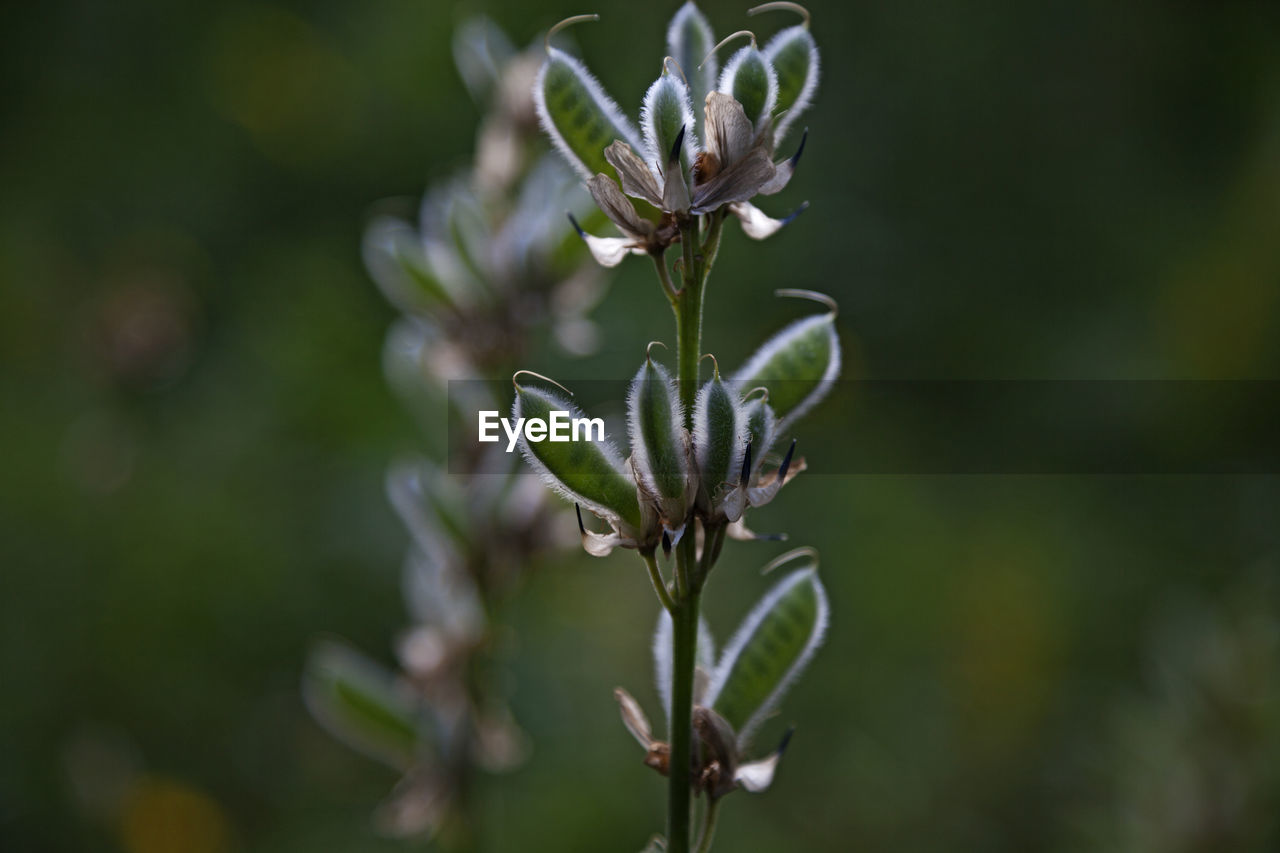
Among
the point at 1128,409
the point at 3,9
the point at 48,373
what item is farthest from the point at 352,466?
the point at 3,9

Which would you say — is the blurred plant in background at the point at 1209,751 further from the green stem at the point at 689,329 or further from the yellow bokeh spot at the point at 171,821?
the yellow bokeh spot at the point at 171,821

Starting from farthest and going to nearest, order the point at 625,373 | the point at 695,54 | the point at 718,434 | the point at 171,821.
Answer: the point at 625,373
the point at 171,821
the point at 695,54
the point at 718,434

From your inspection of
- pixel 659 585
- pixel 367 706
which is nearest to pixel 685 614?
pixel 659 585

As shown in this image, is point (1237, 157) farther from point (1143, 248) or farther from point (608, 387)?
point (608, 387)

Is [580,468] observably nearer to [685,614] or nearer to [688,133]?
[685,614]

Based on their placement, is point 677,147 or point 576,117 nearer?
point 677,147

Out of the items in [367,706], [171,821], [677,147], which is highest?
[677,147]

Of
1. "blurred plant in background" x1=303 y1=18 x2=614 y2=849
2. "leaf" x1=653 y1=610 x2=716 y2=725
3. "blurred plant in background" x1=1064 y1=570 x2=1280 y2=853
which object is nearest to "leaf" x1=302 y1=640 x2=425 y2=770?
"blurred plant in background" x1=303 y1=18 x2=614 y2=849
